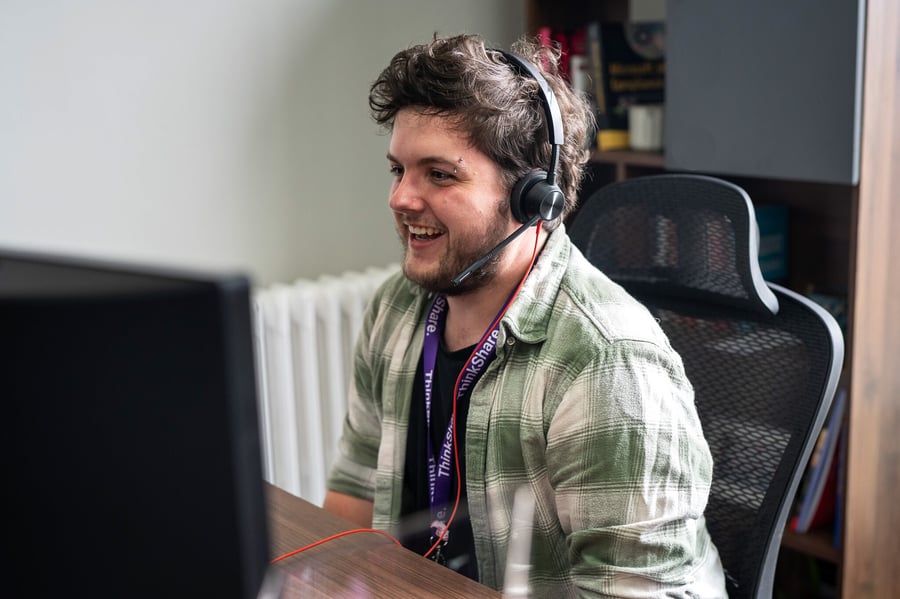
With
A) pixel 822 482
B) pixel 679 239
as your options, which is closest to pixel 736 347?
pixel 679 239

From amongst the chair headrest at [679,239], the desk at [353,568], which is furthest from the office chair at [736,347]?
the desk at [353,568]

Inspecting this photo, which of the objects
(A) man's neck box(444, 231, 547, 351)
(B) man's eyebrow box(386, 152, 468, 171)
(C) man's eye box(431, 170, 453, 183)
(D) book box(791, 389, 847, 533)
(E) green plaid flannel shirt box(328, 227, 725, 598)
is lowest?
(D) book box(791, 389, 847, 533)

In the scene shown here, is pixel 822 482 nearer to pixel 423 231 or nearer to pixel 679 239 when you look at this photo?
pixel 679 239

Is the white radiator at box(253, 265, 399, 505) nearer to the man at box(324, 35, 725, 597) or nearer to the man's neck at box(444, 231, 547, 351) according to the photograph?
the man at box(324, 35, 725, 597)

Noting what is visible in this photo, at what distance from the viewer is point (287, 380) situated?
2.14 m

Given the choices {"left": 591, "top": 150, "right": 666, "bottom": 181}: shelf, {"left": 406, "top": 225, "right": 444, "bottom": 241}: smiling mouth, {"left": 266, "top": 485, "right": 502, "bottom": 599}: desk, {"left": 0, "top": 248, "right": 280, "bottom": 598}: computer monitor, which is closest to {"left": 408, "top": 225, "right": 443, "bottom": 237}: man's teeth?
{"left": 406, "top": 225, "right": 444, "bottom": 241}: smiling mouth

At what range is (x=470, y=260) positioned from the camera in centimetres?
130

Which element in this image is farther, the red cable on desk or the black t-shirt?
the black t-shirt

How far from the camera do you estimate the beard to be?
1.30 meters

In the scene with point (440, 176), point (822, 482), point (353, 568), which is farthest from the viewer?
point (822, 482)

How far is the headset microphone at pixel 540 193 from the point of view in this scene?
1265 millimetres

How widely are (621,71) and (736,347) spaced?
3.77 ft

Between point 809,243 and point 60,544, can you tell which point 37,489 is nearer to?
point 60,544

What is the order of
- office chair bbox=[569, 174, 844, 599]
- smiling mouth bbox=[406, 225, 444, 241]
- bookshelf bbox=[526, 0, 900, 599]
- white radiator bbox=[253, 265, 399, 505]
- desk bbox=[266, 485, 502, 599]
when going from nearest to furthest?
1. desk bbox=[266, 485, 502, 599]
2. office chair bbox=[569, 174, 844, 599]
3. smiling mouth bbox=[406, 225, 444, 241]
4. bookshelf bbox=[526, 0, 900, 599]
5. white radiator bbox=[253, 265, 399, 505]
